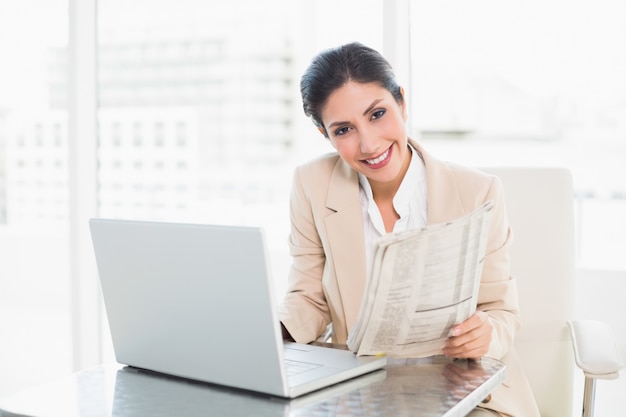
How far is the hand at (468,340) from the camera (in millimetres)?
1132

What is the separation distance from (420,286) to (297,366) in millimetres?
227

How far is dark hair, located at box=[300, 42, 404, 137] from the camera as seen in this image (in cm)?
147

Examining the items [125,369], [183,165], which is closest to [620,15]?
[183,165]

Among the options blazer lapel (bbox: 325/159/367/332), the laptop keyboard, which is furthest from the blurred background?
the laptop keyboard

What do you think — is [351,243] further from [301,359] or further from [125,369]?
[125,369]

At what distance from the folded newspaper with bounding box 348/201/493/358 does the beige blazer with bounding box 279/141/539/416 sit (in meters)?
0.24

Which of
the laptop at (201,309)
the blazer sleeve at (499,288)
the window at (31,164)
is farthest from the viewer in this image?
the window at (31,164)

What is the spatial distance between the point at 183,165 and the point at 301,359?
8.39ft

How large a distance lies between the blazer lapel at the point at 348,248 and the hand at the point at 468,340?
0.37 metres

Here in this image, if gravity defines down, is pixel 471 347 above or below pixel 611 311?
above

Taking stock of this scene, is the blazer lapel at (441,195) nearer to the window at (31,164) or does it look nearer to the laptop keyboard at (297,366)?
the laptop keyboard at (297,366)

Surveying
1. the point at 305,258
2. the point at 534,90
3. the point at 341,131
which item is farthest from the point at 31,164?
the point at 534,90

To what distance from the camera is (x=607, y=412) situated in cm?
287

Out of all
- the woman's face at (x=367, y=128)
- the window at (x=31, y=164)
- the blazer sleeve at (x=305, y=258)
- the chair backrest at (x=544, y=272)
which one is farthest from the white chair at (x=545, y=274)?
the window at (x=31, y=164)
